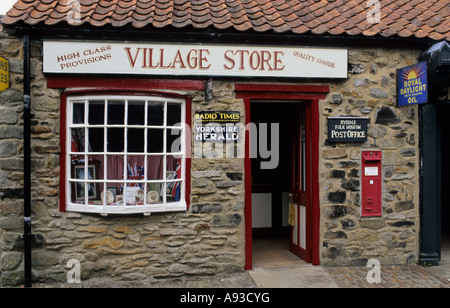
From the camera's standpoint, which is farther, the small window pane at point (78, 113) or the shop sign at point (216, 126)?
the shop sign at point (216, 126)

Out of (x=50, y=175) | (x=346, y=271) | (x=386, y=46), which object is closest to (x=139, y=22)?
(x=50, y=175)

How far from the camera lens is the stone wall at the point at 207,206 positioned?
5543 millimetres

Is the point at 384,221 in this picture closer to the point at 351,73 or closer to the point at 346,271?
the point at 346,271

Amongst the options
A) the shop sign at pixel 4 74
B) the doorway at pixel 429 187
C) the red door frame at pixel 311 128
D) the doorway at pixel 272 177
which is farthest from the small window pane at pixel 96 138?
the doorway at pixel 429 187

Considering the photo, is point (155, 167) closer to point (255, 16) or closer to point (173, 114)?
point (173, 114)

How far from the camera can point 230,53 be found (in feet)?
19.3

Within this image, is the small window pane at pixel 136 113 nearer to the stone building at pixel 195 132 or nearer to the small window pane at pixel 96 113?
the stone building at pixel 195 132

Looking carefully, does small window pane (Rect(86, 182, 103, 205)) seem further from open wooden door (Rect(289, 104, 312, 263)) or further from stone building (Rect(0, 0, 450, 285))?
open wooden door (Rect(289, 104, 312, 263))

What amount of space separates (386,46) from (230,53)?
2.49m

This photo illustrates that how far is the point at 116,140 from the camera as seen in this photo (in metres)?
5.75

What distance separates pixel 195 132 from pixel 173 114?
43 cm

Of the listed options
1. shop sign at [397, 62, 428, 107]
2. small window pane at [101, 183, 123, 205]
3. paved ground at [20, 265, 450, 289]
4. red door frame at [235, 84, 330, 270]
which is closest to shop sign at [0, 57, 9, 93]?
small window pane at [101, 183, 123, 205]

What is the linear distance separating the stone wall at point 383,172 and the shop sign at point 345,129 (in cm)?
10

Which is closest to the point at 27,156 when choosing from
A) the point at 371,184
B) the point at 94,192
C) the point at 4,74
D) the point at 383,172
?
the point at 94,192
